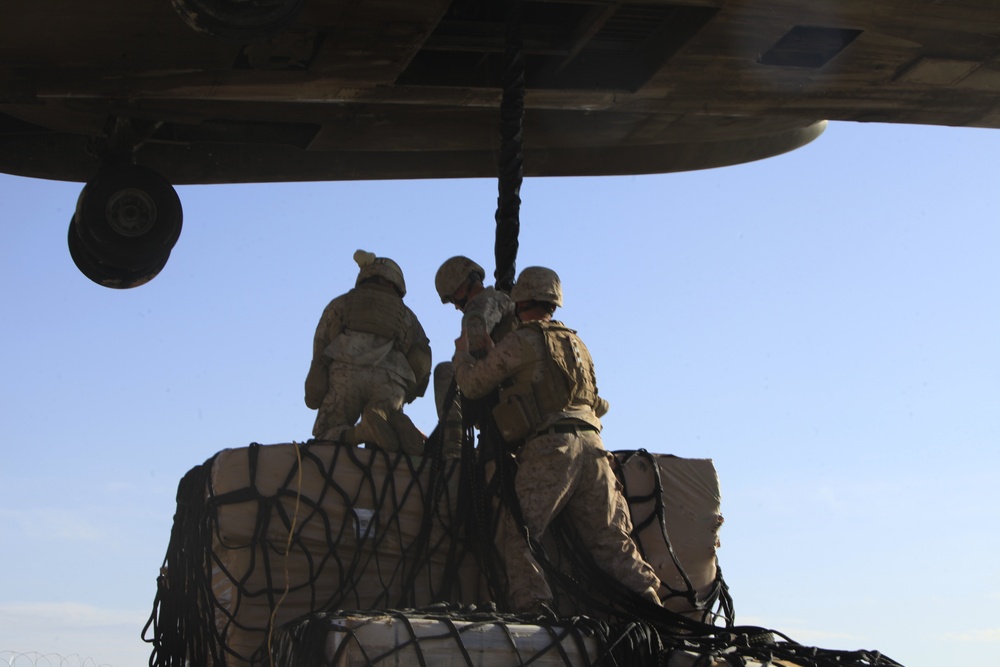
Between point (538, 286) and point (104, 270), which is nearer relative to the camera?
point (538, 286)

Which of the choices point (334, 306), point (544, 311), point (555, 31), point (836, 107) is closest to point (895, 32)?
point (836, 107)

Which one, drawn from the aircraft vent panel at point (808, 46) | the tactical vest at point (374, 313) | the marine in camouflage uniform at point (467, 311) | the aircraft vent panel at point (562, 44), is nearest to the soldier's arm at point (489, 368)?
the marine in camouflage uniform at point (467, 311)

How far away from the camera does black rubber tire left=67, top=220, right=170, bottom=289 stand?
27.5 feet

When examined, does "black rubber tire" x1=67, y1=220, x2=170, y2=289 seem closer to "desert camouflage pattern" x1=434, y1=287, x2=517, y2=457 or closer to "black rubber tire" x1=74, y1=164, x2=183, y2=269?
"black rubber tire" x1=74, y1=164, x2=183, y2=269

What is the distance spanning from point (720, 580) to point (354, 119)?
4446 millimetres

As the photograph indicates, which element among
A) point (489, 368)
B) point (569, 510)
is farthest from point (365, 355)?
point (569, 510)

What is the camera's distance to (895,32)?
27.0ft

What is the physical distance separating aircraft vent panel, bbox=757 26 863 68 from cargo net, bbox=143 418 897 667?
11.0ft

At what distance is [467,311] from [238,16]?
5.85 ft

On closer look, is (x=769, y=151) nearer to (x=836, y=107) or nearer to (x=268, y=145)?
(x=836, y=107)

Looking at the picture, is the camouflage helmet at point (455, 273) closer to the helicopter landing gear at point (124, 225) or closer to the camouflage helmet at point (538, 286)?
the camouflage helmet at point (538, 286)

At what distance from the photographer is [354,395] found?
704 centimetres

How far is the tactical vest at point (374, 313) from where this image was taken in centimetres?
714

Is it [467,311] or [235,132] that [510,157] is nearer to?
[467,311]
